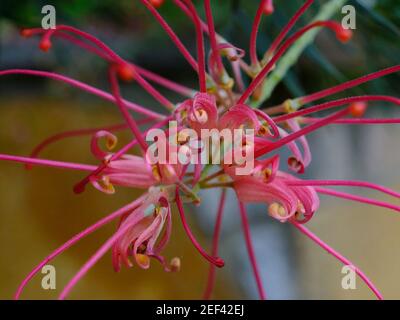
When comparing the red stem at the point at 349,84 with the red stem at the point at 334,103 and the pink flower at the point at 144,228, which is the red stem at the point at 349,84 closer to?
the red stem at the point at 334,103

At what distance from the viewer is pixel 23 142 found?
1.40 m

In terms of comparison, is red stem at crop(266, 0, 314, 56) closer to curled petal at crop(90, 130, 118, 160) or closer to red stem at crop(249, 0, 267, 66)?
red stem at crop(249, 0, 267, 66)

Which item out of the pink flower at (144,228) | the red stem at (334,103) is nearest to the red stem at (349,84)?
the red stem at (334,103)

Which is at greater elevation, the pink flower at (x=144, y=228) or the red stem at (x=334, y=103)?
the red stem at (x=334, y=103)

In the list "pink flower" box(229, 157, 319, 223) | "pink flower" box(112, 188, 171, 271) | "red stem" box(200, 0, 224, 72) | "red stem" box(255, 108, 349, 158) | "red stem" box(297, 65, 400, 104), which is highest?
"red stem" box(200, 0, 224, 72)

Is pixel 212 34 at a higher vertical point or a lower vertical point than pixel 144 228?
higher

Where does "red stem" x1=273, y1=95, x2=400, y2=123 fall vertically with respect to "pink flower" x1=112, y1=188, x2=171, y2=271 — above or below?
above

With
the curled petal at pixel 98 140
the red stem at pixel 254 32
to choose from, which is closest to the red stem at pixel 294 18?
the red stem at pixel 254 32

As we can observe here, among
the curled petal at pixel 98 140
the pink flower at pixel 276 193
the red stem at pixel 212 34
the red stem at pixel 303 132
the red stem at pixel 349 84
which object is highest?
the red stem at pixel 212 34

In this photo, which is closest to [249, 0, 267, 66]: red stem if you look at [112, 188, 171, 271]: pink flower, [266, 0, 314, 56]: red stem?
[266, 0, 314, 56]: red stem

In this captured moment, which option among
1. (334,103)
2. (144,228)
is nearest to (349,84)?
(334,103)

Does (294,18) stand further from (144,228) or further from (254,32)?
(144,228)
